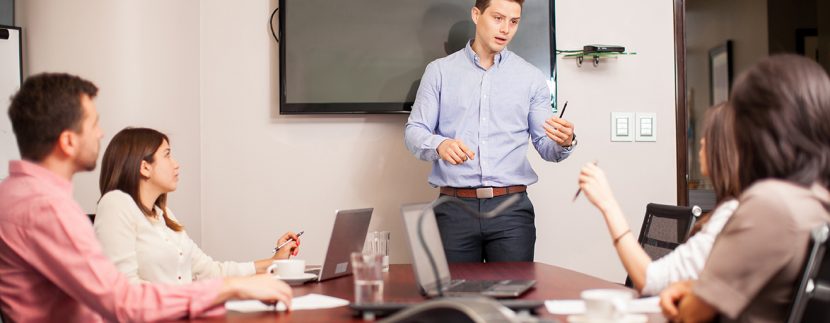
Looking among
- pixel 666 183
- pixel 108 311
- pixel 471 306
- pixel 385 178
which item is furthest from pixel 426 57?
pixel 471 306

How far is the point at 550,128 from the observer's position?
3182mm

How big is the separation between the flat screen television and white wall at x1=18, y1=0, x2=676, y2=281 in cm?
12

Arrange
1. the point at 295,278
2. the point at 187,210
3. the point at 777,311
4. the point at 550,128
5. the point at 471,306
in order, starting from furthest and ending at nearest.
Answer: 1. the point at 187,210
2. the point at 550,128
3. the point at 295,278
4. the point at 777,311
5. the point at 471,306

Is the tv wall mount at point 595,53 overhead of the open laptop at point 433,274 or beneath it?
overhead

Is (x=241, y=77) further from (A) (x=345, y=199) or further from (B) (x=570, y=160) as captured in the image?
(B) (x=570, y=160)

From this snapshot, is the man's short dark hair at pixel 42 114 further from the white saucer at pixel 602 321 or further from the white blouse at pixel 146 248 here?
the white saucer at pixel 602 321

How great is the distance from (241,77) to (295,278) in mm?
1841

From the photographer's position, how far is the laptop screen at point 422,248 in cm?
202

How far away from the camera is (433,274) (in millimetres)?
2094

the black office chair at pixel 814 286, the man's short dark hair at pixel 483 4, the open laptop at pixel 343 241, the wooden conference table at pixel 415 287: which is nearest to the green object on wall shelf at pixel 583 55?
the man's short dark hair at pixel 483 4

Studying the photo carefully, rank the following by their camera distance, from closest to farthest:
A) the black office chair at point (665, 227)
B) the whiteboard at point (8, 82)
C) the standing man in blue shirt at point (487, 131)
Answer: the black office chair at point (665, 227)
the standing man in blue shirt at point (487, 131)
the whiteboard at point (8, 82)

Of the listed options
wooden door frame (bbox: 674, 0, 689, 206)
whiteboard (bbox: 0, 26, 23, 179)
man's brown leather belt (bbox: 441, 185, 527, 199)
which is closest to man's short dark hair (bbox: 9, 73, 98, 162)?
man's brown leather belt (bbox: 441, 185, 527, 199)

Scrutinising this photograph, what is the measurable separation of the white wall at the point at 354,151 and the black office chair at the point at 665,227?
3.91ft

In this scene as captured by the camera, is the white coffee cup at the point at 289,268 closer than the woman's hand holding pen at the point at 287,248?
Yes
